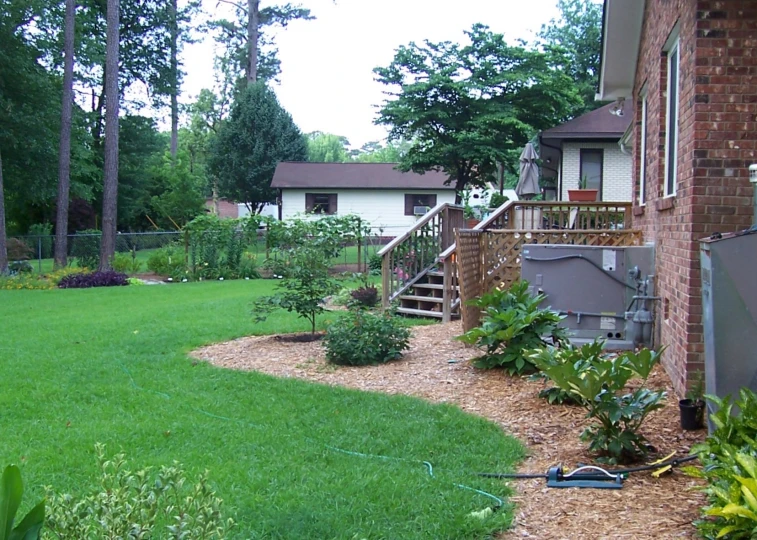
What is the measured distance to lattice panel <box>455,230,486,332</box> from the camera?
28.7 feet

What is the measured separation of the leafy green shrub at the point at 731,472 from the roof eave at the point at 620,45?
6294 mm

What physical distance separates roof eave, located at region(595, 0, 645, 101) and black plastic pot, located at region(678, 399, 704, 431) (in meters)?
5.59

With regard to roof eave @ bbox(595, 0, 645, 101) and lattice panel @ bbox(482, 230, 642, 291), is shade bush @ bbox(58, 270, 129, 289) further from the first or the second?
roof eave @ bbox(595, 0, 645, 101)

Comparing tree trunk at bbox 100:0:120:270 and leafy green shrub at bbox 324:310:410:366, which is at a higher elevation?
tree trunk at bbox 100:0:120:270

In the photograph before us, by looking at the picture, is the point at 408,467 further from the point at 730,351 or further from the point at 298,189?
the point at 298,189

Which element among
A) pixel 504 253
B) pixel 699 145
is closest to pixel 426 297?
pixel 504 253

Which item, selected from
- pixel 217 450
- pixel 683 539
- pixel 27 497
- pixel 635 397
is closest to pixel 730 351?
pixel 635 397

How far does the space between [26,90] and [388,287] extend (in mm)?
17074

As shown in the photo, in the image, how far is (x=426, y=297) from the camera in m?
11.9

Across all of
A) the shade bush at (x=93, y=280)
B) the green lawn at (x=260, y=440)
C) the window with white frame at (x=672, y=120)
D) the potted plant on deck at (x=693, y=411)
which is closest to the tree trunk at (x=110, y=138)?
the shade bush at (x=93, y=280)

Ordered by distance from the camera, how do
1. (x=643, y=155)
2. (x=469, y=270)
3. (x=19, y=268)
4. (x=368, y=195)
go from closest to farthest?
(x=643, y=155), (x=469, y=270), (x=19, y=268), (x=368, y=195)

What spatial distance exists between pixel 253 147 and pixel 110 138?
15.9 m

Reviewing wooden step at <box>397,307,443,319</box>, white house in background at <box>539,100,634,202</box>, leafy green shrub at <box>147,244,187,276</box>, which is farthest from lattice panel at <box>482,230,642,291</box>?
leafy green shrub at <box>147,244,187,276</box>

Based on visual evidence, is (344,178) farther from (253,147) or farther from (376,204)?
(253,147)
